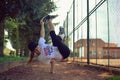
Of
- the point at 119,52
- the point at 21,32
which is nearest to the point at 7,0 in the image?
the point at 119,52

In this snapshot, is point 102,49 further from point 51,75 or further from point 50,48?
point 50,48

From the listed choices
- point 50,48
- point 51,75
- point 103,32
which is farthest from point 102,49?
point 50,48

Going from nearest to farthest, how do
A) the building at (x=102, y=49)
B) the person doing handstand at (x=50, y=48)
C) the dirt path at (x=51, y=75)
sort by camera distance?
the person doing handstand at (x=50, y=48) → the dirt path at (x=51, y=75) → the building at (x=102, y=49)

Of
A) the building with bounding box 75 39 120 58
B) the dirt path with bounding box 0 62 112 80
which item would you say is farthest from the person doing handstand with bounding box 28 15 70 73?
the building with bounding box 75 39 120 58

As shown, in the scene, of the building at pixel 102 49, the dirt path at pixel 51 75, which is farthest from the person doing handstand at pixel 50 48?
the building at pixel 102 49

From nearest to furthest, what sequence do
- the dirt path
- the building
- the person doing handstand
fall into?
the person doing handstand, the dirt path, the building

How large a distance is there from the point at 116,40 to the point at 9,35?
1329 inches

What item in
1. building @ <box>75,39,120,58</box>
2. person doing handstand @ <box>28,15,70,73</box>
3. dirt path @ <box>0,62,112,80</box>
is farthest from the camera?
building @ <box>75,39,120,58</box>

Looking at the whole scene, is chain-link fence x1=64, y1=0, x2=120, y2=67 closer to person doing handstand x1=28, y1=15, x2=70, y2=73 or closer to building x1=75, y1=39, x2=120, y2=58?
building x1=75, y1=39, x2=120, y2=58

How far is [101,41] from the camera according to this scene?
13.2m

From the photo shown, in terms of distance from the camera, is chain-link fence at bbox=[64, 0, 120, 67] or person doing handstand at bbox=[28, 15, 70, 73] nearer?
person doing handstand at bbox=[28, 15, 70, 73]

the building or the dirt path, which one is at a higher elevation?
the building

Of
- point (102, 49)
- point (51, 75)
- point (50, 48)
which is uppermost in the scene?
point (102, 49)

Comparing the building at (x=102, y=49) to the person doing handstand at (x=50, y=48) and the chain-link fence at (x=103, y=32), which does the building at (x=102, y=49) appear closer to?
the chain-link fence at (x=103, y=32)
